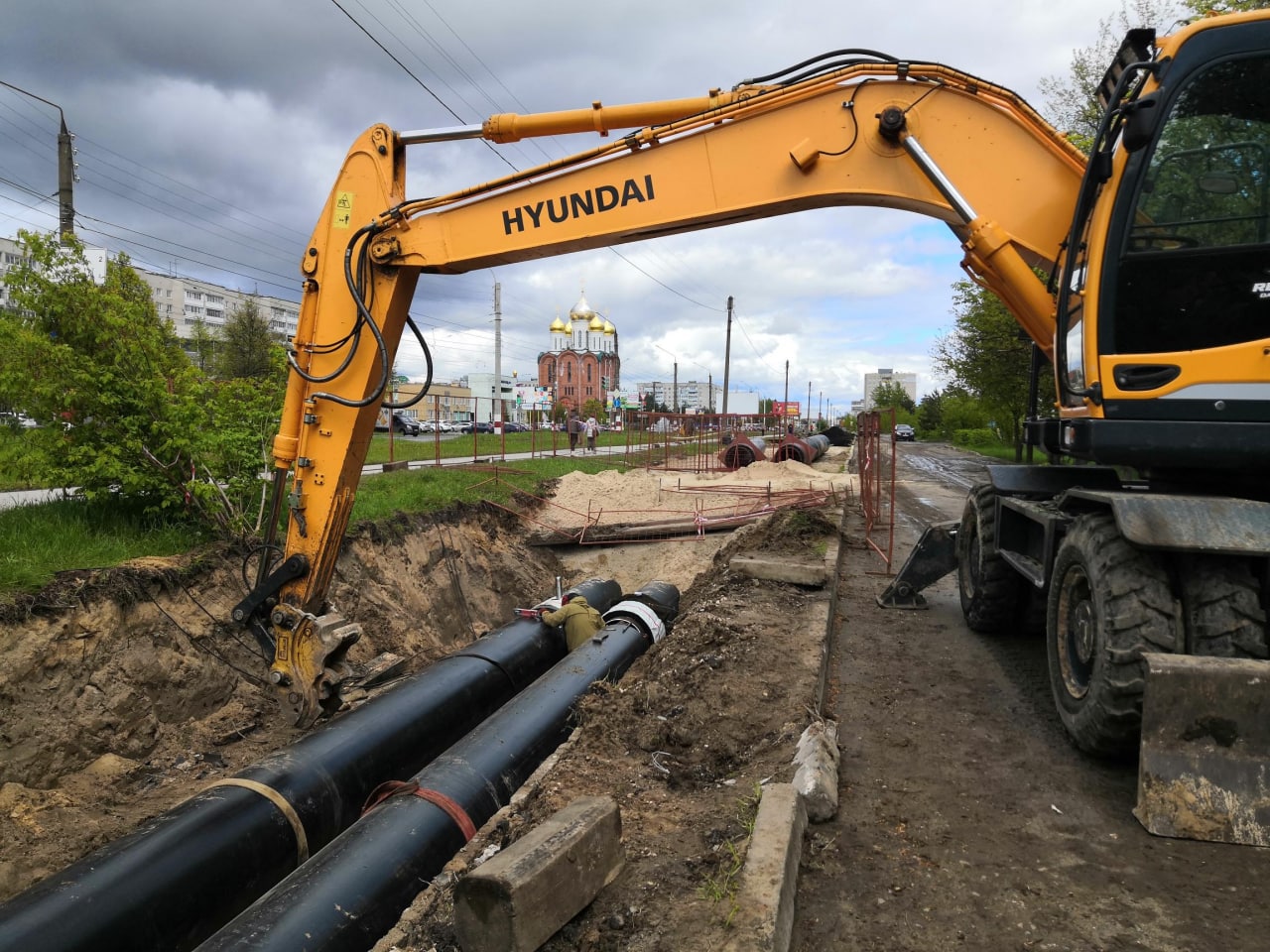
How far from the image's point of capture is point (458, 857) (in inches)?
128

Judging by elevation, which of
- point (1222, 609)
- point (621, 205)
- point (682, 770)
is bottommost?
point (682, 770)

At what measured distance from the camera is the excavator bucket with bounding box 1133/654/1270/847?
320 cm

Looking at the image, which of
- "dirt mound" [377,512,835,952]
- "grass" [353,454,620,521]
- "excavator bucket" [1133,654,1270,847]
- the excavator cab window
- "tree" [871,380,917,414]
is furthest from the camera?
"tree" [871,380,917,414]

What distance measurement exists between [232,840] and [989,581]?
560 centimetres

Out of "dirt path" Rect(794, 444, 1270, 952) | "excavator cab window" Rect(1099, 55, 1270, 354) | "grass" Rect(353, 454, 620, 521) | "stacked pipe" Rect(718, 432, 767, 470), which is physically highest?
"excavator cab window" Rect(1099, 55, 1270, 354)

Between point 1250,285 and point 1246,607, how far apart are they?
60.1 inches

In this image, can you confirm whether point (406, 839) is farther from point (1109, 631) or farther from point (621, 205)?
point (621, 205)

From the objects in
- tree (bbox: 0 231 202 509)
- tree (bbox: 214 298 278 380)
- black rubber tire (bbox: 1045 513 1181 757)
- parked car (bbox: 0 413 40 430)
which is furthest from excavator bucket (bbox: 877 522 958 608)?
tree (bbox: 214 298 278 380)

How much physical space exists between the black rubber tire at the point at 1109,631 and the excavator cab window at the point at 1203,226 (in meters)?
0.99

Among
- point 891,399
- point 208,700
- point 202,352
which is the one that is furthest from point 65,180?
point 891,399

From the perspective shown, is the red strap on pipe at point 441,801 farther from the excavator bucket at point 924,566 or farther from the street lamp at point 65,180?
the street lamp at point 65,180

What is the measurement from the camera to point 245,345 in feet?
92.3

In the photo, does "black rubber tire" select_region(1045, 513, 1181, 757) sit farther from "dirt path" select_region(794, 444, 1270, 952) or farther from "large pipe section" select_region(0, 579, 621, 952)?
"large pipe section" select_region(0, 579, 621, 952)

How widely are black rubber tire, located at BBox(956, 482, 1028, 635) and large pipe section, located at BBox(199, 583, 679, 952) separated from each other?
329cm
